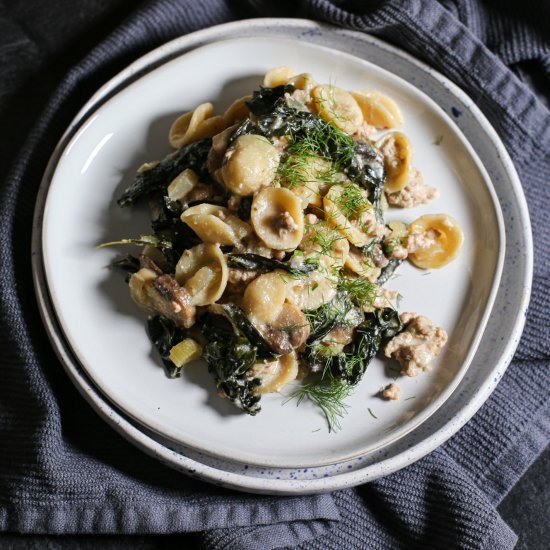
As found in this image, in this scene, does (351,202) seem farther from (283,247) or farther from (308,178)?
(283,247)

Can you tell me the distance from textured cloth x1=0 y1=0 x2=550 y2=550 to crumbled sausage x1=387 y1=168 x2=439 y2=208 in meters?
0.76

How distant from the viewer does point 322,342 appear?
14.0 feet

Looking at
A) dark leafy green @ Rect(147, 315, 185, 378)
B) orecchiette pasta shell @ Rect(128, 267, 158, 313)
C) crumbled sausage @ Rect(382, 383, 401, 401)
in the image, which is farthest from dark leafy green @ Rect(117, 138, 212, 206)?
crumbled sausage @ Rect(382, 383, 401, 401)

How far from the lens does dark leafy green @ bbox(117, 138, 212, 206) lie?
175 inches

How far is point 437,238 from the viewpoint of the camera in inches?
182

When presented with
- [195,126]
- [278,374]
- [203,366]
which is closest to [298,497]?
[278,374]

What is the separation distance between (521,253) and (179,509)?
2.67 m

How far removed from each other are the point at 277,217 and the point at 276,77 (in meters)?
1.09

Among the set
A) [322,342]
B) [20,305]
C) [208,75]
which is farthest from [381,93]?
[20,305]

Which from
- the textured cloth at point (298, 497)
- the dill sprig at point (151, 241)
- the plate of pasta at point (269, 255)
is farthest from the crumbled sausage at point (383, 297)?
the dill sprig at point (151, 241)

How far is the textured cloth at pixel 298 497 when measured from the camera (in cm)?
421

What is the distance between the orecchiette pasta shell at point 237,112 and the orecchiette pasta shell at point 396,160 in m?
0.88

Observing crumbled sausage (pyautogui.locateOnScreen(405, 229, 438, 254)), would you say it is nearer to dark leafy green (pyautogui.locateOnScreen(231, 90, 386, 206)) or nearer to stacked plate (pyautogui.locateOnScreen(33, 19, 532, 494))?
stacked plate (pyautogui.locateOnScreen(33, 19, 532, 494))

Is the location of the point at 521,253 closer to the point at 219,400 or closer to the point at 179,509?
the point at 219,400
